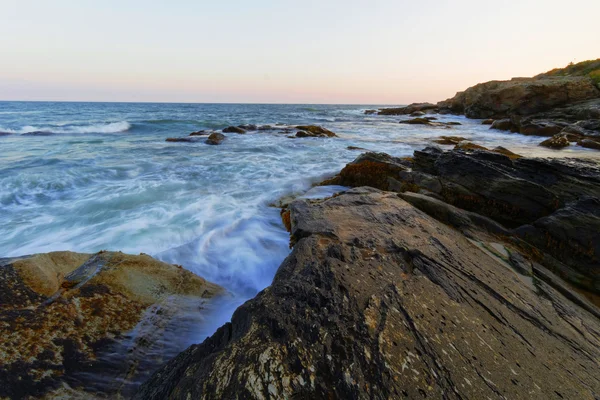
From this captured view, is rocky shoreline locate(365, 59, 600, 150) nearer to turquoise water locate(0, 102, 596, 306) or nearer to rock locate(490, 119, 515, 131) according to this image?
rock locate(490, 119, 515, 131)

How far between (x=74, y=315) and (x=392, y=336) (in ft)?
9.56

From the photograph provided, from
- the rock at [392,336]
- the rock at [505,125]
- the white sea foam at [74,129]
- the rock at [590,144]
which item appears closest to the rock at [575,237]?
the rock at [392,336]

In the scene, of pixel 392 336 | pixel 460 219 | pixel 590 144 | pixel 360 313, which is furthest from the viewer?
pixel 590 144

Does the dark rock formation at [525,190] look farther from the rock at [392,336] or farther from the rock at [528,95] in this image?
the rock at [528,95]

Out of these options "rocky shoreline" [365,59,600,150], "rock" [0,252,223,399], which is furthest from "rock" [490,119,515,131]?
"rock" [0,252,223,399]

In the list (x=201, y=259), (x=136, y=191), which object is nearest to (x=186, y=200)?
(x=136, y=191)

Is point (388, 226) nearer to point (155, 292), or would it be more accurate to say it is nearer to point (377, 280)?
point (377, 280)

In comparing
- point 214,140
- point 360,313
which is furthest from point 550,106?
point 360,313

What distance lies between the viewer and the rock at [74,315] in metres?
2.19

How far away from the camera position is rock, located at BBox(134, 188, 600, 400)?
168 centimetres

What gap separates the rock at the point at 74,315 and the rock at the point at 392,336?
60 cm

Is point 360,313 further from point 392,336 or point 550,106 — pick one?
point 550,106

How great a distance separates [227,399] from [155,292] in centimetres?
233

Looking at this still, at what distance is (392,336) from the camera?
1984 millimetres
